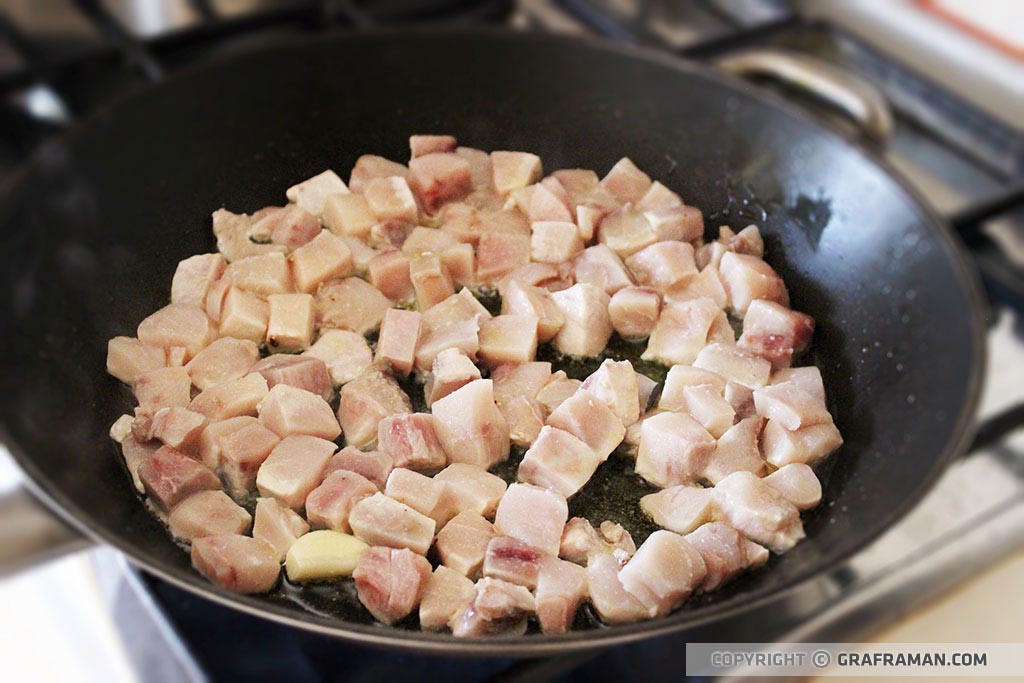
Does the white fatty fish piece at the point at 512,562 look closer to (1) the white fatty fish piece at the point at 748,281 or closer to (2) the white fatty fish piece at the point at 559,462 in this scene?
(2) the white fatty fish piece at the point at 559,462

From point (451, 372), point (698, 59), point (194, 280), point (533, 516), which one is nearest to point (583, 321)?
point (451, 372)

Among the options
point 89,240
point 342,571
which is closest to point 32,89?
point 89,240

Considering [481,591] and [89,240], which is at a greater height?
[89,240]

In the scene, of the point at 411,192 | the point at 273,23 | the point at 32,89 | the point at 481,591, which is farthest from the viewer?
the point at 273,23

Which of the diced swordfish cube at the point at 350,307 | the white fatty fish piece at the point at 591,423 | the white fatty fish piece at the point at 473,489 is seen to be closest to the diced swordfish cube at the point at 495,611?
the white fatty fish piece at the point at 473,489

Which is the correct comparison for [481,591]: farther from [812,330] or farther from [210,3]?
[210,3]

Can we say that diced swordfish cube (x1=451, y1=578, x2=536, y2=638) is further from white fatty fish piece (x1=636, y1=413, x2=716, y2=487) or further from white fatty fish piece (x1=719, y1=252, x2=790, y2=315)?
white fatty fish piece (x1=719, y1=252, x2=790, y2=315)

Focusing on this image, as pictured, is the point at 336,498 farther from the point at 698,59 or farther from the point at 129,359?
the point at 698,59
